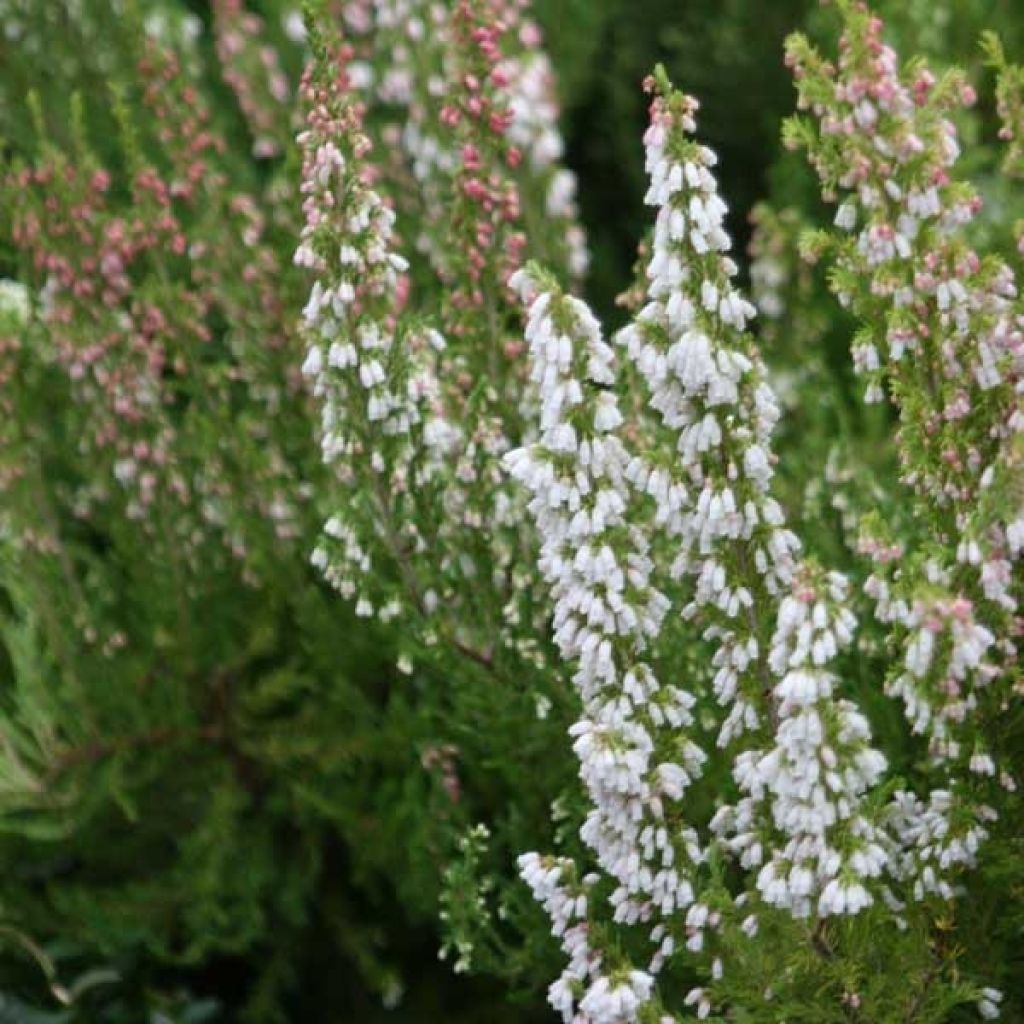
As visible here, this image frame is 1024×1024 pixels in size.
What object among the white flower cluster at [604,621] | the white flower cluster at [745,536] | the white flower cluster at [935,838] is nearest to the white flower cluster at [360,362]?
the white flower cluster at [604,621]

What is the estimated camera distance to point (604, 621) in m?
2.41

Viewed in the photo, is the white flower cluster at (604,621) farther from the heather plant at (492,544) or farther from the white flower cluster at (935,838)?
the white flower cluster at (935,838)

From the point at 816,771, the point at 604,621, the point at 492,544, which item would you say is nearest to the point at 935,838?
the point at 816,771

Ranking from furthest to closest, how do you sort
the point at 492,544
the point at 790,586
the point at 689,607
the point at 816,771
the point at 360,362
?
the point at 492,544, the point at 360,362, the point at 689,607, the point at 790,586, the point at 816,771

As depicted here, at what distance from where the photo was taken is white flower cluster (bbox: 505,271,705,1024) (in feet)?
7.64

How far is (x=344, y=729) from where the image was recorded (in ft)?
13.6

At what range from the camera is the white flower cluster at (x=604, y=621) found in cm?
233

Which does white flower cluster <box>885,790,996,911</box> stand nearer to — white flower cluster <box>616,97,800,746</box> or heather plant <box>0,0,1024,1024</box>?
heather plant <box>0,0,1024,1024</box>

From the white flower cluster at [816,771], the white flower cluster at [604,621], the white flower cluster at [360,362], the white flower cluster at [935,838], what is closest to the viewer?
the white flower cluster at [816,771]

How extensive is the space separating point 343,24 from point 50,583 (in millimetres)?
2232

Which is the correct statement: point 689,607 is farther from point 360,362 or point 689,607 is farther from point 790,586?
point 360,362

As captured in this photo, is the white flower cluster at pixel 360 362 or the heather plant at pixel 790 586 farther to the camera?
the white flower cluster at pixel 360 362

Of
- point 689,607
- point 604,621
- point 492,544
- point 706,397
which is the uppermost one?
point 492,544

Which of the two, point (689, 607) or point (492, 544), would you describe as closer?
point (689, 607)
